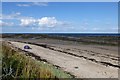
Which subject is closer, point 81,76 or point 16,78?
point 16,78

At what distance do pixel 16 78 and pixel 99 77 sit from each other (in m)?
5.35

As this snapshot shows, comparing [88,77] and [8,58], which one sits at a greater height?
[8,58]

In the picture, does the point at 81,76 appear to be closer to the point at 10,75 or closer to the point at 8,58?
the point at 8,58

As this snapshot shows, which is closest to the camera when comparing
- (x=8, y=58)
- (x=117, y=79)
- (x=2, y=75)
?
(x=2, y=75)

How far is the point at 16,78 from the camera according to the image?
320 inches

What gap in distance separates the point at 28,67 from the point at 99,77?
464 centimetres

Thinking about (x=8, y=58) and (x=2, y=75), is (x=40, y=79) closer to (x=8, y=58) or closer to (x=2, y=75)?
(x=2, y=75)

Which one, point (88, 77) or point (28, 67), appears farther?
point (88, 77)

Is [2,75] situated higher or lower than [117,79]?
higher

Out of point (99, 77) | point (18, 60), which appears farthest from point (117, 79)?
point (18, 60)

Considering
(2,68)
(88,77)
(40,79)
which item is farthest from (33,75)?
(88,77)

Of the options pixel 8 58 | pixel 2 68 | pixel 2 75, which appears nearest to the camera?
pixel 2 75

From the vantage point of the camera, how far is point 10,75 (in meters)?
8.15

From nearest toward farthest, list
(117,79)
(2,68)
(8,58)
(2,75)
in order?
1. (2,75)
2. (2,68)
3. (8,58)
4. (117,79)
